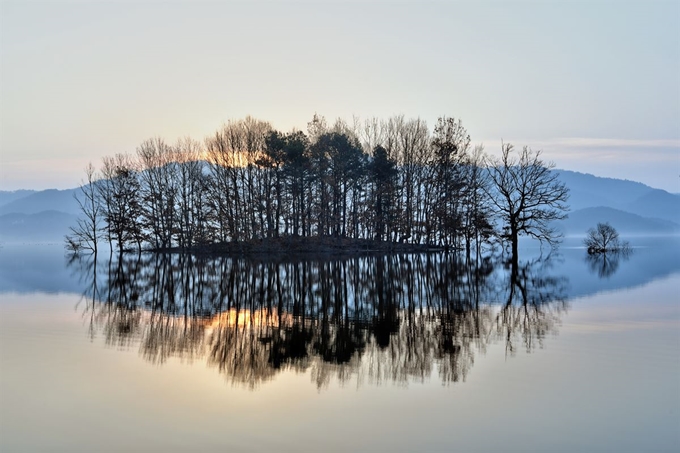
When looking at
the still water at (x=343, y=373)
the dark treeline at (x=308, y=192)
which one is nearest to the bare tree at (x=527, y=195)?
the dark treeline at (x=308, y=192)

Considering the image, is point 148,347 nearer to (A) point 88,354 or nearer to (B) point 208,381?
(A) point 88,354

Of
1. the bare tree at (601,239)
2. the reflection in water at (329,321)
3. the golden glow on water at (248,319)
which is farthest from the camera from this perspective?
the bare tree at (601,239)

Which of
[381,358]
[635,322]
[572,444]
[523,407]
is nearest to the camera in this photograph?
[572,444]

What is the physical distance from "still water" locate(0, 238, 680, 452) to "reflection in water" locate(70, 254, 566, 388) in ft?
0.27

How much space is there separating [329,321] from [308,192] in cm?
4751

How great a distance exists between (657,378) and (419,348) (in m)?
4.93

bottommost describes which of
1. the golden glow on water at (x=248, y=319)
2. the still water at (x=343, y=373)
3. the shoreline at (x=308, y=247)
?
the still water at (x=343, y=373)

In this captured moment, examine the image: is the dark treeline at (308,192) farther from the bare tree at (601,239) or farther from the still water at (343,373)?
the still water at (343,373)

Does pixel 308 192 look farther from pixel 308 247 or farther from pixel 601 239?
pixel 601 239

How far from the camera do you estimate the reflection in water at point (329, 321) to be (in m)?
12.4

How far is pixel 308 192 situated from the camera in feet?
213

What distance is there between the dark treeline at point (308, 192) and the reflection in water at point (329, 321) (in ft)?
105

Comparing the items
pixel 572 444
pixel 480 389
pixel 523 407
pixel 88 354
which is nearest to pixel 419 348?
pixel 480 389

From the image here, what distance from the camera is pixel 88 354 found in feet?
45.1
